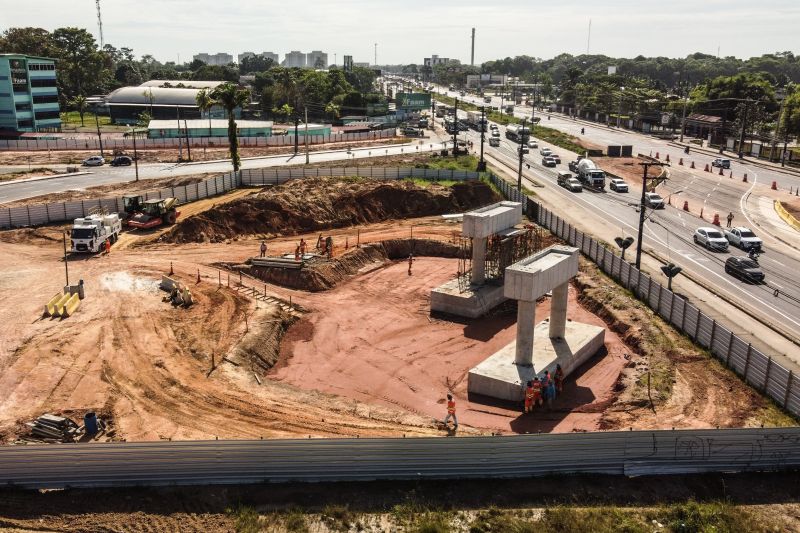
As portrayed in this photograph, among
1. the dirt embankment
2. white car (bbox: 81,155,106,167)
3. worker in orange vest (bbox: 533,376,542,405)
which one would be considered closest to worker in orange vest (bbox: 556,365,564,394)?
worker in orange vest (bbox: 533,376,542,405)

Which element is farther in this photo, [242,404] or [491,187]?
[491,187]

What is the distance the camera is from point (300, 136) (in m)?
118

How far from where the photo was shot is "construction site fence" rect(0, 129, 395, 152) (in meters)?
101

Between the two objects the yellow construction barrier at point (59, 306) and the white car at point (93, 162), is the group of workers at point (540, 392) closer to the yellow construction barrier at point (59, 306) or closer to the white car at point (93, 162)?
the yellow construction barrier at point (59, 306)

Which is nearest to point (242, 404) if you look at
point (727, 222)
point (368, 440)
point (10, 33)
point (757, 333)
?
point (368, 440)

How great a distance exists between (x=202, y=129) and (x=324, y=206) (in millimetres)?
64471

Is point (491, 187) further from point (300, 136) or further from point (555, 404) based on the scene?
point (300, 136)

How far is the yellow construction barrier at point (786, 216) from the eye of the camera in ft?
206

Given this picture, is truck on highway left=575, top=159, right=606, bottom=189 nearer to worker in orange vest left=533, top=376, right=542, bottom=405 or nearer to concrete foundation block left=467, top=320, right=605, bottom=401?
concrete foundation block left=467, top=320, right=605, bottom=401

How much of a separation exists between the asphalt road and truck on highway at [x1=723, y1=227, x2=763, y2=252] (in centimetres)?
5141

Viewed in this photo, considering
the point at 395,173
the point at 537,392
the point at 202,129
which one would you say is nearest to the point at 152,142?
the point at 202,129

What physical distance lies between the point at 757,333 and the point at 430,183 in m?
42.0

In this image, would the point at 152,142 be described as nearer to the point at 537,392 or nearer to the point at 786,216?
the point at 786,216

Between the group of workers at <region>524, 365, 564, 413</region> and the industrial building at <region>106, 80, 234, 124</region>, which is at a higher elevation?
the industrial building at <region>106, 80, 234, 124</region>
